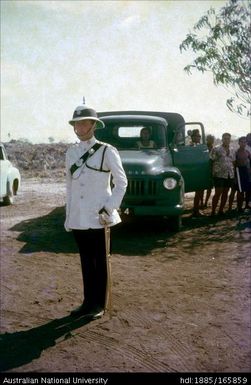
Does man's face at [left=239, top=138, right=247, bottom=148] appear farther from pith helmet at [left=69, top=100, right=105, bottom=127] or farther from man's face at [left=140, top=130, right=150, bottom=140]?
pith helmet at [left=69, top=100, right=105, bottom=127]

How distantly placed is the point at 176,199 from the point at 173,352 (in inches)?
167

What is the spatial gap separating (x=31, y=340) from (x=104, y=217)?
1246mm

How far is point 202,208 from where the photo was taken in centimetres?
1058

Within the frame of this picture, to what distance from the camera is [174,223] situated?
8023mm

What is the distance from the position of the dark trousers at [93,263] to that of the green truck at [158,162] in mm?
3280

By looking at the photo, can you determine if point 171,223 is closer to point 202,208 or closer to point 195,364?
point 202,208

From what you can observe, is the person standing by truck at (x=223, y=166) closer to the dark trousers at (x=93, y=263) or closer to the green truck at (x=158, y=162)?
the green truck at (x=158, y=162)

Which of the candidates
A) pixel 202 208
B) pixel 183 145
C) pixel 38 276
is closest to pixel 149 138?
pixel 183 145

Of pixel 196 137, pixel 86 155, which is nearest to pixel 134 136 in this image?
pixel 196 137

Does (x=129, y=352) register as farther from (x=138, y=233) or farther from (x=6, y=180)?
(x=6, y=180)

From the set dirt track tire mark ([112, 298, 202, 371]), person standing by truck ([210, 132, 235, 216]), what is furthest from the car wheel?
dirt track tire mark ([112, 298, 202, 371])

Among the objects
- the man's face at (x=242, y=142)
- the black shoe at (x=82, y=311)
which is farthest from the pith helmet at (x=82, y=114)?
the man's face at (x=242, y=142)

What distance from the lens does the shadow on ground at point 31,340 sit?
11.0 feet

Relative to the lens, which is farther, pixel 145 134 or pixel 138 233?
pixel 145 134
